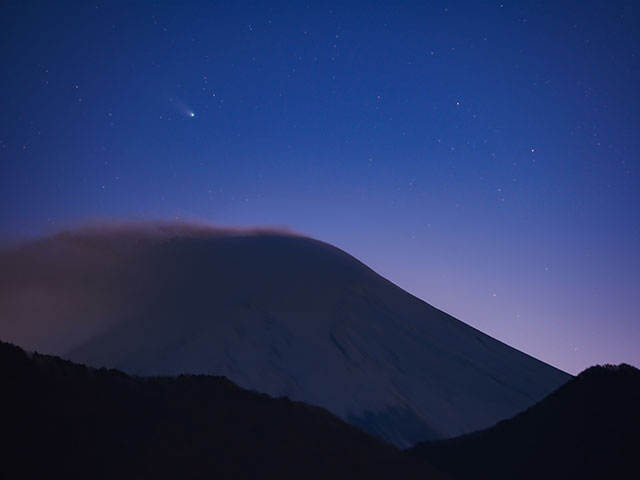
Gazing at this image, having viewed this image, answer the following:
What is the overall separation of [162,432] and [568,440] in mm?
12070

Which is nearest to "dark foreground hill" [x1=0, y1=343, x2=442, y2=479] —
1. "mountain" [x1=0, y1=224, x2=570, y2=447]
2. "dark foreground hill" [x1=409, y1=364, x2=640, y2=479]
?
"dark foreground hill" [x1=409, y1=364, x2=640, y2=479]

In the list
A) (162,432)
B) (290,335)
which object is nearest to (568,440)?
(162,432)

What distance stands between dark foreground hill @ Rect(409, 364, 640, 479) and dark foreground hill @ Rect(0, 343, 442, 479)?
17.3 ft

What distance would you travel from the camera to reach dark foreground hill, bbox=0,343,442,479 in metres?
10.8

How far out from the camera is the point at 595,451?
1602 cm

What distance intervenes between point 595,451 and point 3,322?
137ft

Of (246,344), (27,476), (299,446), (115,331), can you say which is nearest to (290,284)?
(246,344)

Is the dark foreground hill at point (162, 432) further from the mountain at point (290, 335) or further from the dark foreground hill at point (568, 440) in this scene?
the mountain at point (290, 335)

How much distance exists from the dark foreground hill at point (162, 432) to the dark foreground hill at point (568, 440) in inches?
208

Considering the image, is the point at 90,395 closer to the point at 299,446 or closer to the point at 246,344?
the point at 299,446

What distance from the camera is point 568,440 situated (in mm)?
17391

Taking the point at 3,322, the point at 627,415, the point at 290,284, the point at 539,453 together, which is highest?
the point at 290,284

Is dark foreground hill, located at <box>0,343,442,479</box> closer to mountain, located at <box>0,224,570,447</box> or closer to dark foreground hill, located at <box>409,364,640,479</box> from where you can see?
dark foreground hill, located at <box>409,364,640,479</box>

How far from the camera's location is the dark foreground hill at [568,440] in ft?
50.8
